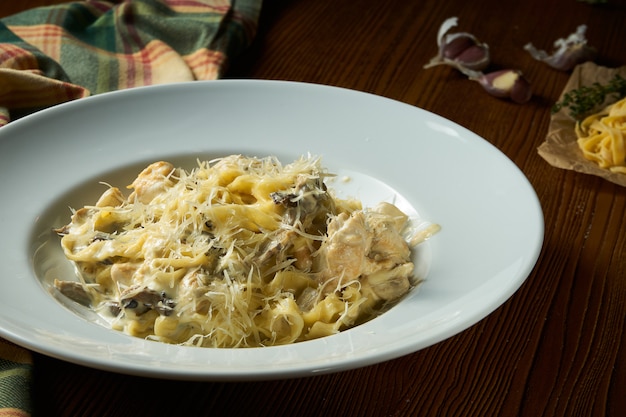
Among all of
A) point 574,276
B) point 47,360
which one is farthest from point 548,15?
point 47,360

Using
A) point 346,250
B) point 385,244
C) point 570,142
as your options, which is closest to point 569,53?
point 570,142

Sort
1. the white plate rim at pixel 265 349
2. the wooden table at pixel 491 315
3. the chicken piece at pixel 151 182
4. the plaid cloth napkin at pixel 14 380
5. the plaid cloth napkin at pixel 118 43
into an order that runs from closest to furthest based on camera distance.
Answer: the white plate rim at pixel 265 349
the plaid cloth napkin at pixel 14 380
the wooden table at pixel 491 315
the chicken piece at pixel 151 182
the plaid cloth napkin at pixel 118 43

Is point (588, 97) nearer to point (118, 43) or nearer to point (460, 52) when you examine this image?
point (460, 52)

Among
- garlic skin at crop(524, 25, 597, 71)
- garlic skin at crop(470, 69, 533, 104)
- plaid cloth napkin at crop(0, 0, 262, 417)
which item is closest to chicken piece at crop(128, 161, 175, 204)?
plaid cloth napkin at crop(0, 0, 262, 417)

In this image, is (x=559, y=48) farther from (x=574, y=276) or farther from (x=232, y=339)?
(x=232, y=339)

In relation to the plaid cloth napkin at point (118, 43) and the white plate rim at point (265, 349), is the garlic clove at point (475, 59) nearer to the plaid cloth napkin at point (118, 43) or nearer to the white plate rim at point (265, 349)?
the plaid cloth napkin at point (118, 43)

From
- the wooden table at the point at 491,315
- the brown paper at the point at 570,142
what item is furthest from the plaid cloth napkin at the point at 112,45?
the brown paper at the point at 570,142
